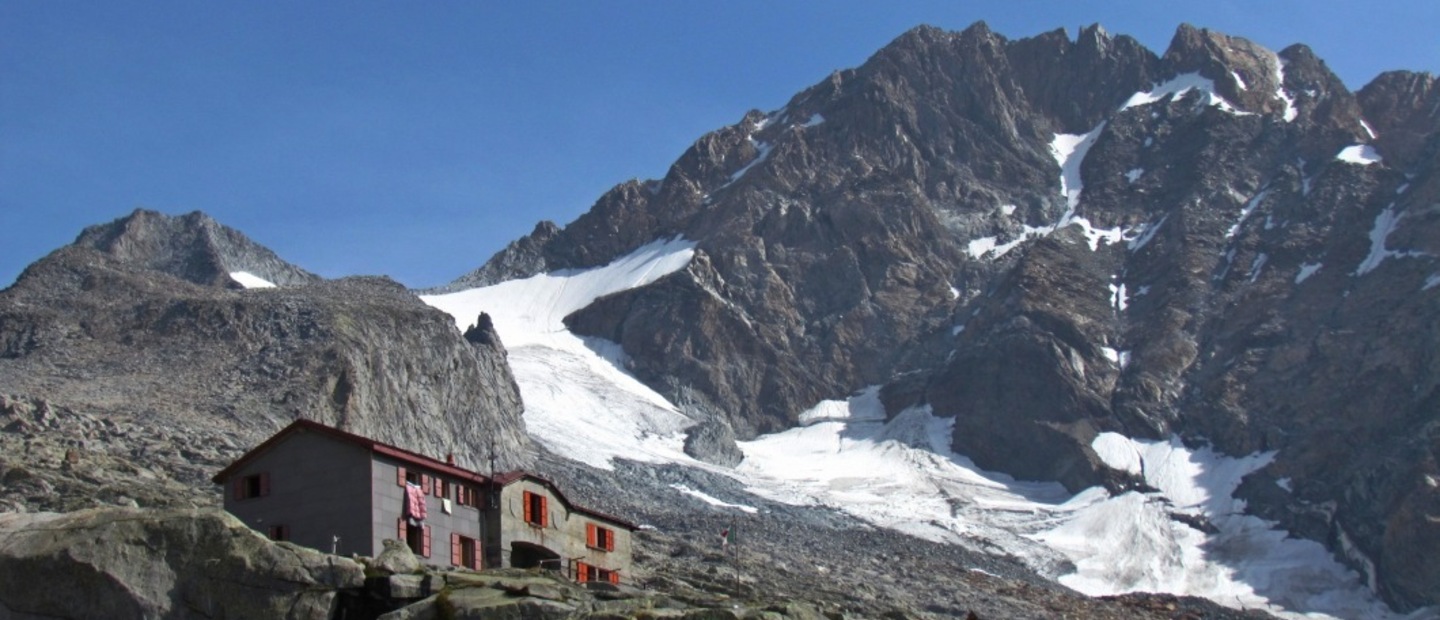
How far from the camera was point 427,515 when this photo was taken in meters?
60.9

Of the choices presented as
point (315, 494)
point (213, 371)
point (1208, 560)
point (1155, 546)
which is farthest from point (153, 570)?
point (1155, 546)

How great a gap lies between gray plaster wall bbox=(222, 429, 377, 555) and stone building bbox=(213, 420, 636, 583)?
A: 3cm

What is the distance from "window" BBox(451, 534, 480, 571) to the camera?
62.1m

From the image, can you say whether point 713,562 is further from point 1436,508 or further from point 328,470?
point 1436,508

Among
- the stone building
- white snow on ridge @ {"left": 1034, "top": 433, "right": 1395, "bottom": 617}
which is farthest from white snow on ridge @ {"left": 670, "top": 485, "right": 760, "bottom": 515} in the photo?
the stone building

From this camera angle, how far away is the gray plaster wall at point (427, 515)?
5853cm

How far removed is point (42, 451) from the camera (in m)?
98.4

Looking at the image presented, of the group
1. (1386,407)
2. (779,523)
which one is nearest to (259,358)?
(779,523)

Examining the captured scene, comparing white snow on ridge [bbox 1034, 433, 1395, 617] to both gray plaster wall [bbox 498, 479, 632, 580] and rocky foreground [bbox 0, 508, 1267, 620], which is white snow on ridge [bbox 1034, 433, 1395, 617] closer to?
gray plaster wall [bbox 498, 479, 632, 580]

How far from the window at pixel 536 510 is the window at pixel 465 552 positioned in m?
3.32

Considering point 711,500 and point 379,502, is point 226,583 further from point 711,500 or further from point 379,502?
point 711,500

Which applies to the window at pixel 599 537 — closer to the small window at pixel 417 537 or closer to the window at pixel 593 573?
the window at pixel 593 573

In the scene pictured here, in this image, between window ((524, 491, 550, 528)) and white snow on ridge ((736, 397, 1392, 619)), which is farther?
white snow on ridge ((736, 397, 1392, 619))

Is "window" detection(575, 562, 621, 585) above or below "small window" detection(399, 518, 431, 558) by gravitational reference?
below
